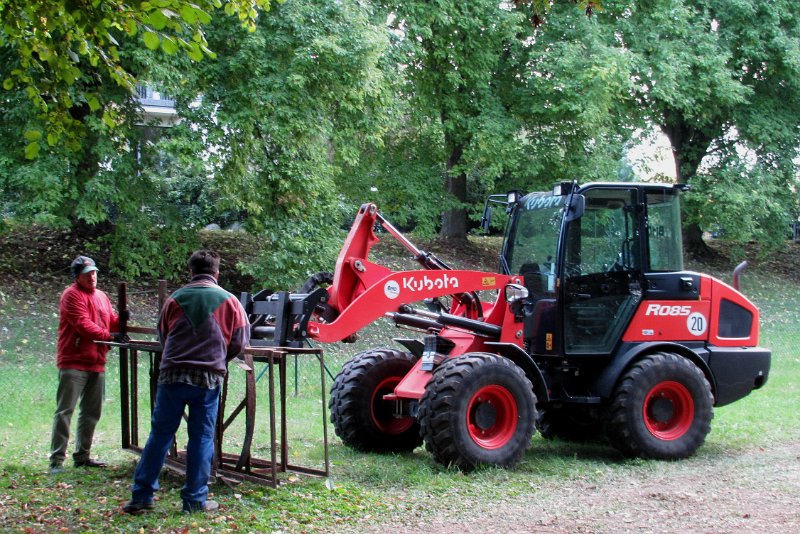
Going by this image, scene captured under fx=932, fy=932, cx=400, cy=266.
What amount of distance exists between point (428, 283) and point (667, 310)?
8.63ft

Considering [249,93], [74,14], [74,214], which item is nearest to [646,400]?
[74,14]

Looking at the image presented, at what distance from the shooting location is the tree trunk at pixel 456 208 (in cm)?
2306

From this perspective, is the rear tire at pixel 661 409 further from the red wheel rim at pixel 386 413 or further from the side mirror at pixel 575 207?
the red wheel rim at pixel 386 413

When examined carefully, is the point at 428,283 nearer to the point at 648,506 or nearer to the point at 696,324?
the point at 648,506

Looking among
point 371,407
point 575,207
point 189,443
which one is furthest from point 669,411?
point 189,443

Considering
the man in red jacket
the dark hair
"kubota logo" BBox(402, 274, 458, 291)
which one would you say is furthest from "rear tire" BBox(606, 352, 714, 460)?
the man in red jacket

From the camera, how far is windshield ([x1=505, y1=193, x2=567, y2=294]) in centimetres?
923

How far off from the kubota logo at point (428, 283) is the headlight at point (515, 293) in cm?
58

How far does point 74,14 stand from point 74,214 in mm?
9545

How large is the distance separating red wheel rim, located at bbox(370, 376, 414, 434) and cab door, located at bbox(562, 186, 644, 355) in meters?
1.76

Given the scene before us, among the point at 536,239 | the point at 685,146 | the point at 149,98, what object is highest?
the point at 149,98

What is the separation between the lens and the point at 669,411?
9242 mm

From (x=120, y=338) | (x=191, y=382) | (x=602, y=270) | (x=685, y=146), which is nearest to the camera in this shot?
(x=191, y=382)

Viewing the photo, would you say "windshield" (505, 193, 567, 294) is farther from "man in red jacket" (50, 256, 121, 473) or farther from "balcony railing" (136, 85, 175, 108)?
"balcony railing" (136, 85, 175, 108)
